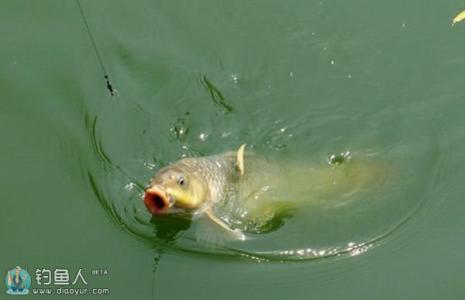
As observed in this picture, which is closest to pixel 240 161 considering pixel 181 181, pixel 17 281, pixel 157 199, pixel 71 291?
pixel 181 181

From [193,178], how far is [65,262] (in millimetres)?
931

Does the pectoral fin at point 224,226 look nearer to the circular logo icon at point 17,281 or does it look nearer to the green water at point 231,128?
the green water at point 231,128

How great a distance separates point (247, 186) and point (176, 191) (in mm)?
749

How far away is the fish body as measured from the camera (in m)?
3.89

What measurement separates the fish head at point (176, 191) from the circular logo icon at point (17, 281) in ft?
2.83

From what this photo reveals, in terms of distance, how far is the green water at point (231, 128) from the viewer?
4066 millimetres

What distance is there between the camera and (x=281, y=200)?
4477 millimetres

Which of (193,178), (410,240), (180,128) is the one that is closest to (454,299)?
(410,240)

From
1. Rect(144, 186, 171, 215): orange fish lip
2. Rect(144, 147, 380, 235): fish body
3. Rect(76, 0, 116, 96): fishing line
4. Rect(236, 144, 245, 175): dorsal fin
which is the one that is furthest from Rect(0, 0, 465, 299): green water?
Rect(144, 186, 171, 215): orange fish lip

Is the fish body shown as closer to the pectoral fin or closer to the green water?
the pectoral fin

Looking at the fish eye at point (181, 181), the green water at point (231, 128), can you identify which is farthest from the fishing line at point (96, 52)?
the fish eye at point (181, 181)

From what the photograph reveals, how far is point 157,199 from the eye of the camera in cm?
370

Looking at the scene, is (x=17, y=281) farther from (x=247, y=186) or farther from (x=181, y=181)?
(x=247, y=186)

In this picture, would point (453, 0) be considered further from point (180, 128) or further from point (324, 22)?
point (180, 128)
